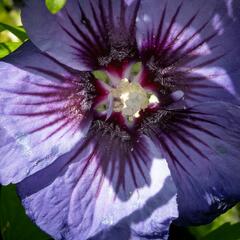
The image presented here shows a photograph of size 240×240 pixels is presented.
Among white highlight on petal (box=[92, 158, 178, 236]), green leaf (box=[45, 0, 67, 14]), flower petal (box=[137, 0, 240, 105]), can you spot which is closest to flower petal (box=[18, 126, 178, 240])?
white highlight on petal (box=[92, 158, 178, 236])

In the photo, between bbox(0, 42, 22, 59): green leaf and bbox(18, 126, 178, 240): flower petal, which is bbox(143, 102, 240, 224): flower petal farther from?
bbox(0, 42, 22, 59): green leaf

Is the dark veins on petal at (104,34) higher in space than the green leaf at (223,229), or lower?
higher

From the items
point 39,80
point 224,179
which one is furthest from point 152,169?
point 39,80

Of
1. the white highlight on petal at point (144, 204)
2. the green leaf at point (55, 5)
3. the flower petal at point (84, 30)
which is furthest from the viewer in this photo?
the white highlight on petal at point (144, 204)

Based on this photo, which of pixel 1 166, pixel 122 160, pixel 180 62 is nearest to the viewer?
pixel 1 166

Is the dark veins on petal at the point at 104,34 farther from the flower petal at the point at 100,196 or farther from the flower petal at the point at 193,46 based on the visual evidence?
the flower petal at the point at 100,196

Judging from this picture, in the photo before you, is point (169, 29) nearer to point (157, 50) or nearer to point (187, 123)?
point (157, 50)

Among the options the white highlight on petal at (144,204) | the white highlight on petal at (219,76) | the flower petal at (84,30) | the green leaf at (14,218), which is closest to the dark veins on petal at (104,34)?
the flower petal at (84,30)

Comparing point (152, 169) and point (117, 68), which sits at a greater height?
point (117, 68)
